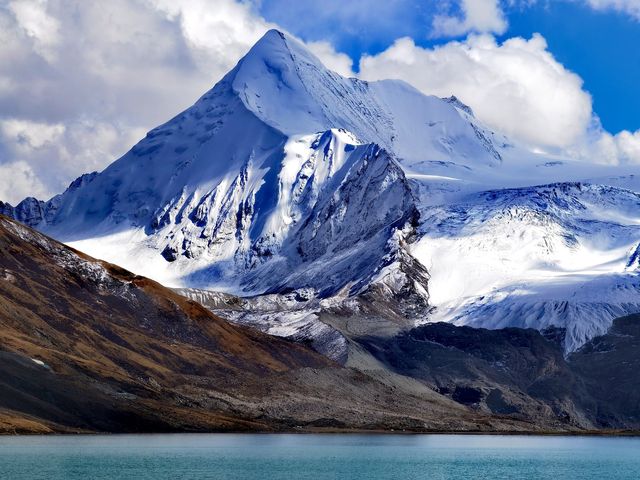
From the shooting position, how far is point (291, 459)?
13650 centimetres

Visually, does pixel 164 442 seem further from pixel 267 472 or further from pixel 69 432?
pixel 267 472

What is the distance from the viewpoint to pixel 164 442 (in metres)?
157

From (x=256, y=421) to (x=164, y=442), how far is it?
40702 mm

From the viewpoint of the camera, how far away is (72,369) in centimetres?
17988

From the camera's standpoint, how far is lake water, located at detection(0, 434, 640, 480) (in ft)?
391

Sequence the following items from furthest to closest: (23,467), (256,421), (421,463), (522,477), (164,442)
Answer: (256,421) → (164,442) → (421,463) → (522,477) → (23,467)

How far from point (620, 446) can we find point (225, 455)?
6814cm

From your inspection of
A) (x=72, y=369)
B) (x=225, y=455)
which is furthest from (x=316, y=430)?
(x=225, y=455)

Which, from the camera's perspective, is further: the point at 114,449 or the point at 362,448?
the point at 362,448

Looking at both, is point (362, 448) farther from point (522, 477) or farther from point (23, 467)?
point (23, 467)

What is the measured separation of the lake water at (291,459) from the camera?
4692 inches

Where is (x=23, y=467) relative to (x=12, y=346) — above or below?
below

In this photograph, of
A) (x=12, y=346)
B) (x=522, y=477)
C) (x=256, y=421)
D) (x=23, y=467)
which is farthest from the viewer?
(x=256, y=421)

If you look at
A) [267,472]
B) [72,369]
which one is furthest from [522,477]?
[72,369]
